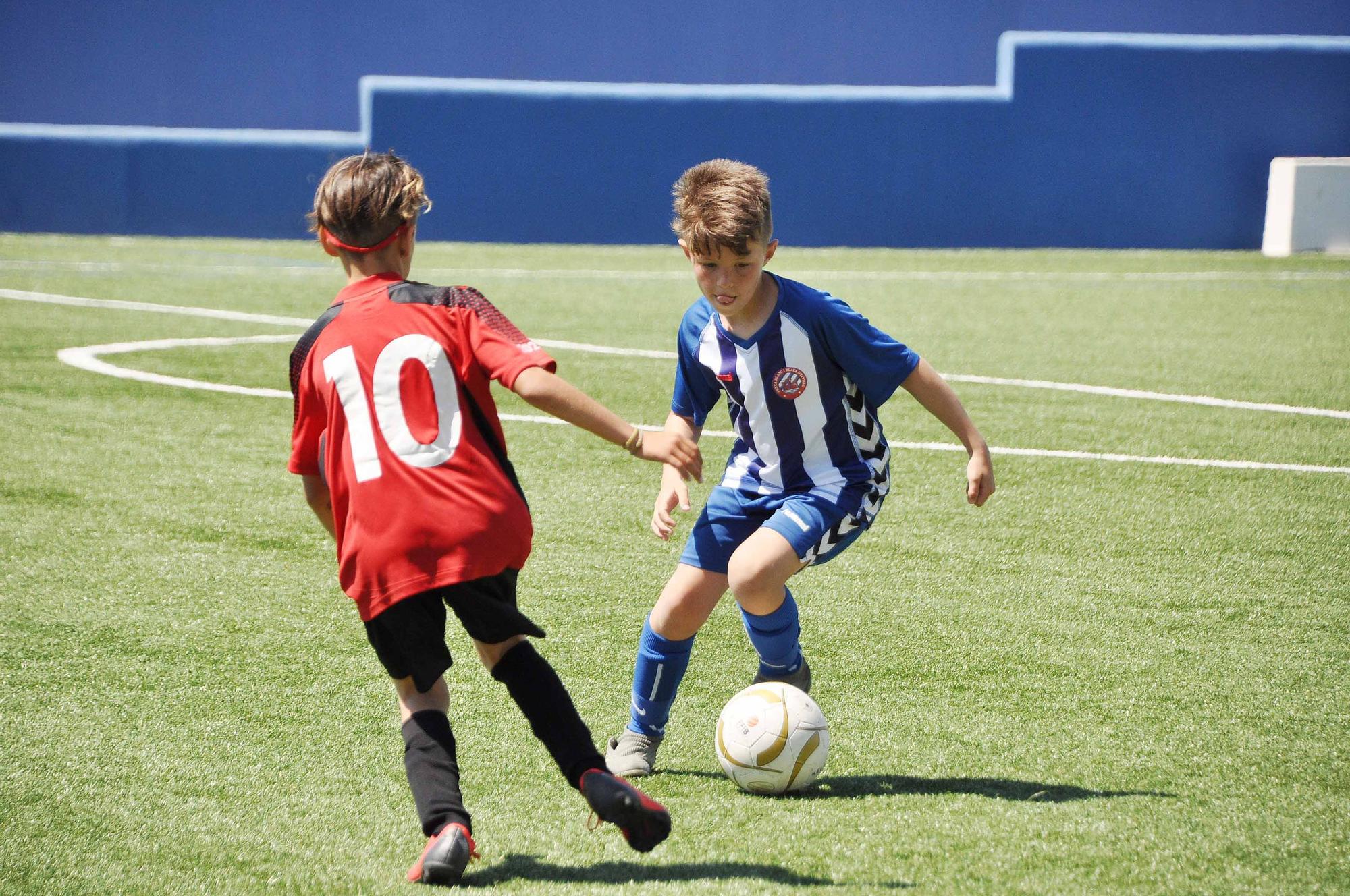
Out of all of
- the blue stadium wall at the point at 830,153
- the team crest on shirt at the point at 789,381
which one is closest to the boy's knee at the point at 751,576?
the team crest on shirt at the point at 789,381

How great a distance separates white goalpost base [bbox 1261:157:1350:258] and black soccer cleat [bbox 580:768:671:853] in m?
17.6

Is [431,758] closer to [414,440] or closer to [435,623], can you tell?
[435,623]

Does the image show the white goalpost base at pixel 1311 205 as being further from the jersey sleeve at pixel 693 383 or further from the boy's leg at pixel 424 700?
the boy's leg at pixel 424 700

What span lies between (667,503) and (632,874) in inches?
38.2

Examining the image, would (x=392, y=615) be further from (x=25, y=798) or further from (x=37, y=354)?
(x=37, y=354)

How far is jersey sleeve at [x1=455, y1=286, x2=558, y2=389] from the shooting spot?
253cm

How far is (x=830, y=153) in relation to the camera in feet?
66.4

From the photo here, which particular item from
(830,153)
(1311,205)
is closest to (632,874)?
(1311,205)

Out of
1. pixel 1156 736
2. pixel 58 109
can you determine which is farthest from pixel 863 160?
pixel 1156 736

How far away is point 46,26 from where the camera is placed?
22.8 metres

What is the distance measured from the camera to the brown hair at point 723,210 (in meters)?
3.08

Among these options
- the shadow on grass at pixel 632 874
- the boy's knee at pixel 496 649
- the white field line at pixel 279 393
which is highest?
the boy's knee at pixel 496 649

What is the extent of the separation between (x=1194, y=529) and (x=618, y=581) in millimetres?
2126

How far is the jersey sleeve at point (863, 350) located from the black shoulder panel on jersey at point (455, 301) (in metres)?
0.85
